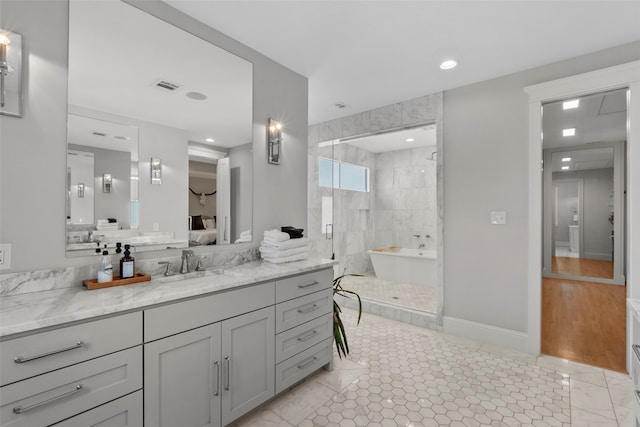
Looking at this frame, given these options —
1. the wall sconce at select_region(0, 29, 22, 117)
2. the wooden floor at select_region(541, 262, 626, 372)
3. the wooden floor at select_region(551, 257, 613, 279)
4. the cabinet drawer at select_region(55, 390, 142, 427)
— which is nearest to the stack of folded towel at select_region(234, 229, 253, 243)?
the cabinet drawer at select_region(55, 390, 142, 427)

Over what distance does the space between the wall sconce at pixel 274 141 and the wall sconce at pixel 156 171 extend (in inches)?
33.3

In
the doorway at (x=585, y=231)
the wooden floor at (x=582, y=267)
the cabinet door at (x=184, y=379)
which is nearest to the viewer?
the cabinet door at (x=184, y=379)

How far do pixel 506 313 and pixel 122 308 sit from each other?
120 inches

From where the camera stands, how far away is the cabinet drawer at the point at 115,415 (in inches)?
44.4

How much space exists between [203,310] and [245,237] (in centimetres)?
88

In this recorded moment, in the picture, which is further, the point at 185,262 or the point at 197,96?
the point at 197,96

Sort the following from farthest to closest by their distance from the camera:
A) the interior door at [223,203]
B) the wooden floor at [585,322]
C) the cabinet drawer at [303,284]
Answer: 1. the wooden floor at [585,322]
2. the interior door at [223,203]
3. the cabinet drawer at [303,284]

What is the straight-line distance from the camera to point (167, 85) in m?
1.94

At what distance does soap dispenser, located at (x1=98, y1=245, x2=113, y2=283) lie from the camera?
1522 millimetres

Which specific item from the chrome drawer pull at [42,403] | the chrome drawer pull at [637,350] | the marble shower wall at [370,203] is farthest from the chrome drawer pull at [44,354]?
the marble shower wall at [370,203]

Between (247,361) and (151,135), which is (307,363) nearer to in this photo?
(247,361)

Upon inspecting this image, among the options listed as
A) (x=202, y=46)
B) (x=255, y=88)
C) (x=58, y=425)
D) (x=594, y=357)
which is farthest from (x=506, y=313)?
(x=202, y=46)

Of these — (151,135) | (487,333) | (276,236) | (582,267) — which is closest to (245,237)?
(276,236)

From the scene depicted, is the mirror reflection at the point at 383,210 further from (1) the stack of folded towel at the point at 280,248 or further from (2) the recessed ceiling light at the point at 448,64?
(1) the stack of folded towel at the point at 280,248
